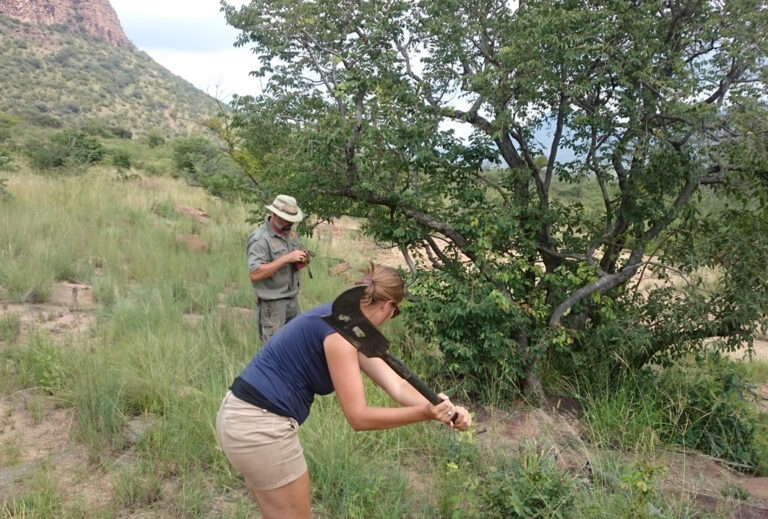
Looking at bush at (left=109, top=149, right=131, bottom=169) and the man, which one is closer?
the man

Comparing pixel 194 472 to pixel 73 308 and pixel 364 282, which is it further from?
pixel 73 308

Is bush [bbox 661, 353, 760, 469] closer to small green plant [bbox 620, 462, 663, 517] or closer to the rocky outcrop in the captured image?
small green plant [bbox 620, 462, 663, 517]

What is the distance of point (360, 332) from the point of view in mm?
1974

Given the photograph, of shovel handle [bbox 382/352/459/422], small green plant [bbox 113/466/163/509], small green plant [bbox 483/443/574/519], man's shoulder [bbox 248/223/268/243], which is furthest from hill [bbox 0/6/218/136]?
shovel handle [bbox 382/352/459/422]

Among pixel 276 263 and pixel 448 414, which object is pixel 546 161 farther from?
pixel 448 414

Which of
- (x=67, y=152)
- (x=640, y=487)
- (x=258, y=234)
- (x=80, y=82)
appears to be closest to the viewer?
(x=640, y=487)

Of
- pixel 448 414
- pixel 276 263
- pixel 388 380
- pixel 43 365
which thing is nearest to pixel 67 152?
pixel 43 365

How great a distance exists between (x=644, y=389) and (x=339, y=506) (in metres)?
3.00

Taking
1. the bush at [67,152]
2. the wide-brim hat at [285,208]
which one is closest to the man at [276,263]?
the wide-brim hat at [285,208]

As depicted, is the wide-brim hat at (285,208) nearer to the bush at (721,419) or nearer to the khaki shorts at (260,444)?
the khaki shorts at (260,444)

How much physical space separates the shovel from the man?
2.50 meters

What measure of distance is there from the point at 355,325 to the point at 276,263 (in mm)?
2524

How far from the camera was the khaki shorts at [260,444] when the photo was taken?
83.0 inches

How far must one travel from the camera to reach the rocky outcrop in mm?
69062
